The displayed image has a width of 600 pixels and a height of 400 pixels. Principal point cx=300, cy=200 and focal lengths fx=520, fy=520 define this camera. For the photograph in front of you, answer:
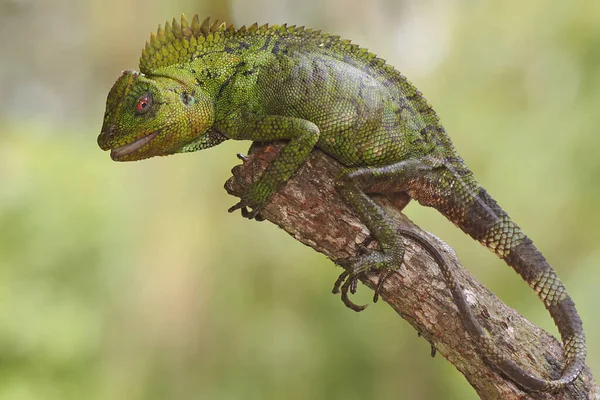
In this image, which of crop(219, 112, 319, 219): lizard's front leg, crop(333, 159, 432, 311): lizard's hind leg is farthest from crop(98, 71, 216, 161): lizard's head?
crop(333, 159, 432, 311): lizard's hind leg

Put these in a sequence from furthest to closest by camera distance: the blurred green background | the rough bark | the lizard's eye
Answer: the blurred green background → the lizard's eye → the rough bark

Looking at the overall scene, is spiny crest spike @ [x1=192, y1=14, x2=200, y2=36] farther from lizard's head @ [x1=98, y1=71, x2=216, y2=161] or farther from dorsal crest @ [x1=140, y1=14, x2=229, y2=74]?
lizard's head @ [x1=98, y1=71, x2=216, y2=161]

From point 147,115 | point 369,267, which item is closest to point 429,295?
point 369,267

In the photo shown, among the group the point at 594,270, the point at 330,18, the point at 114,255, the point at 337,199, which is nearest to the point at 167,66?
the point at 337,199

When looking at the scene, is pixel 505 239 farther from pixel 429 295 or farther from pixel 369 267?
pixel 369 267

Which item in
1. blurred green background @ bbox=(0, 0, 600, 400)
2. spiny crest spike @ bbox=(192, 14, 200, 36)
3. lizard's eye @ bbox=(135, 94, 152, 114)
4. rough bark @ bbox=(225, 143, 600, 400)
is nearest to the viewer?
rough bark @ bbox=(225, 143, 600, 400)

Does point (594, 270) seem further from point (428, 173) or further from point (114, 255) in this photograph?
point (114, 255)

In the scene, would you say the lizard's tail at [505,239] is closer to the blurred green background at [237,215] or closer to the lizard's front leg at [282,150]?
the lizard's front leg at [282,150]
